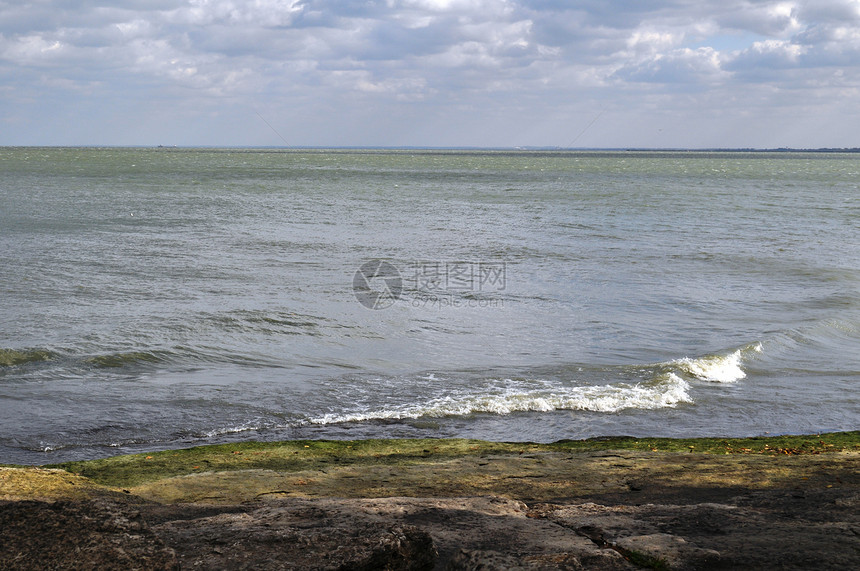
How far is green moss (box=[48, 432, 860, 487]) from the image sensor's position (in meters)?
7.54

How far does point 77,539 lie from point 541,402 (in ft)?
23.9

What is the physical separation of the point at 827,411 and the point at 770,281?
11.9 m

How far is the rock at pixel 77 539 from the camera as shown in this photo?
395cm

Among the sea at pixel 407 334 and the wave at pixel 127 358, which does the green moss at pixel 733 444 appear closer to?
the sea at pixel 407 334

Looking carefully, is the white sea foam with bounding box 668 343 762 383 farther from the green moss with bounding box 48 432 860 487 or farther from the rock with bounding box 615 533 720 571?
the rock with bounding box 615 533 720 571

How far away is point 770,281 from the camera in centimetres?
2161

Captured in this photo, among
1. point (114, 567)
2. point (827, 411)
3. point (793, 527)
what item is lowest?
point (827, 411)

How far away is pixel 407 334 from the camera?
1462 cm

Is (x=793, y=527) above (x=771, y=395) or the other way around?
above

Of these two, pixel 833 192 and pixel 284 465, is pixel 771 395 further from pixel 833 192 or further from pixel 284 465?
pixel 833 192

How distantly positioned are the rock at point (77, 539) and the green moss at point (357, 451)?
107 inches

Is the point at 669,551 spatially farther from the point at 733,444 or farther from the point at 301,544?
the point at 733,444

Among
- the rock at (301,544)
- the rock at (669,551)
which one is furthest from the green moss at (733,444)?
the rock at (301,544)

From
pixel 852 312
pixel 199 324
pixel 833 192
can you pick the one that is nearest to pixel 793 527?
pixel 199 324
